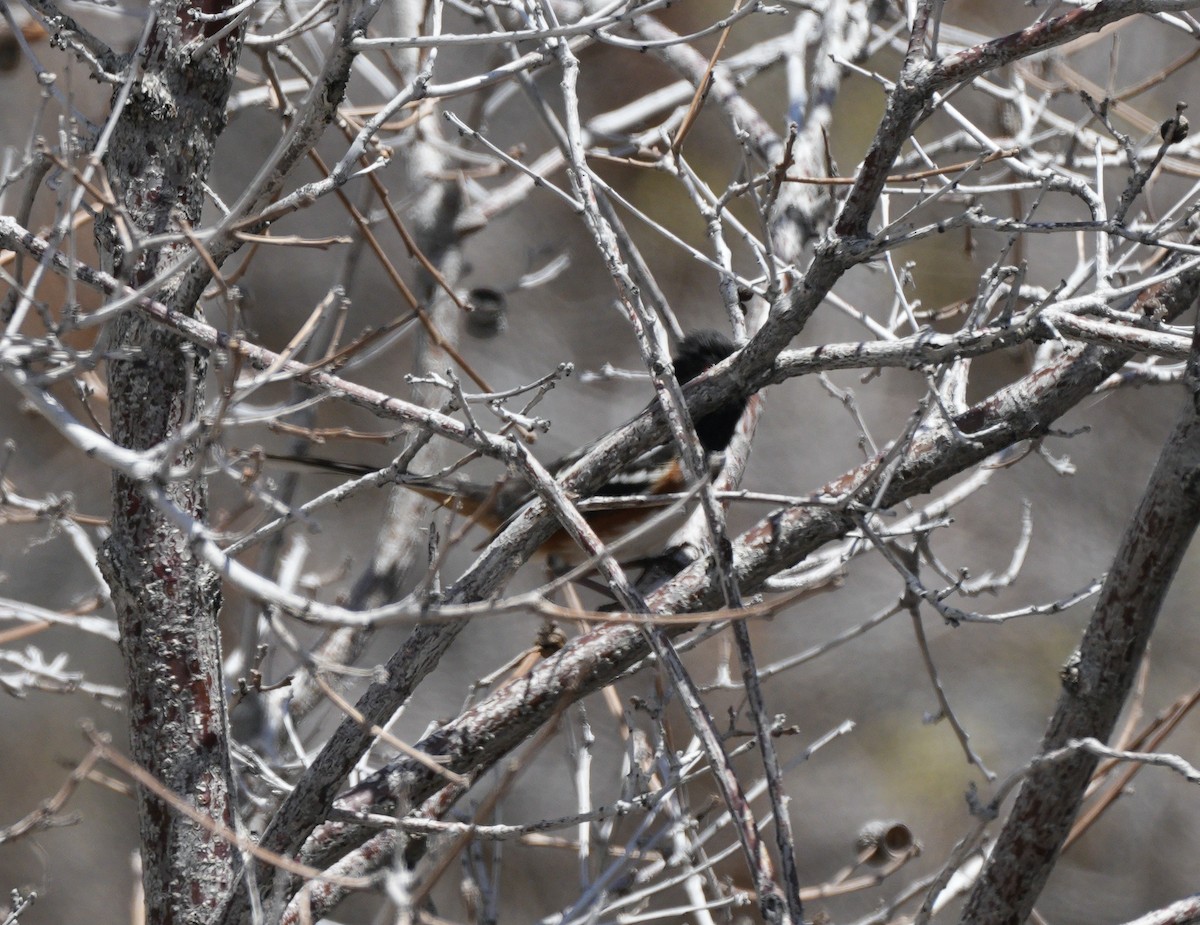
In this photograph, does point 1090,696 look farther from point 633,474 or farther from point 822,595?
point 822,595

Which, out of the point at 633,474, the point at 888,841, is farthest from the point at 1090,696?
the point at 633,474

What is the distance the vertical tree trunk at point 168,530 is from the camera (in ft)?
5.74

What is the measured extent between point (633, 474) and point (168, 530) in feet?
7.20

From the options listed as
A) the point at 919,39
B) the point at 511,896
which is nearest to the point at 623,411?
the point at 511,896

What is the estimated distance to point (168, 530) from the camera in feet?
5.89

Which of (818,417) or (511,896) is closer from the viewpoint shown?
(511,896)

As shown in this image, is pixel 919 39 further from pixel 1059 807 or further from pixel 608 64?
pixel 608 64

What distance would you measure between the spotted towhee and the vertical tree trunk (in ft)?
3.30

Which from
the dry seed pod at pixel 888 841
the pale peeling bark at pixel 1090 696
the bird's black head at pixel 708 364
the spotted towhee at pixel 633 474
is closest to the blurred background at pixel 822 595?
the spotted towhee at pixel 633 474

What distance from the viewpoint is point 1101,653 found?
1946 mm

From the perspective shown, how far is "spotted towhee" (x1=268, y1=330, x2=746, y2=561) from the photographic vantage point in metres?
3.02

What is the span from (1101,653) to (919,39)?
1132 mm

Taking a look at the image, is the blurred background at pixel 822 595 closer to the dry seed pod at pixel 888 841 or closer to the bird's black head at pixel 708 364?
the bird's black head at pixel 708 364

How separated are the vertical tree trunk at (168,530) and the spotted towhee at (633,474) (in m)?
1.01
